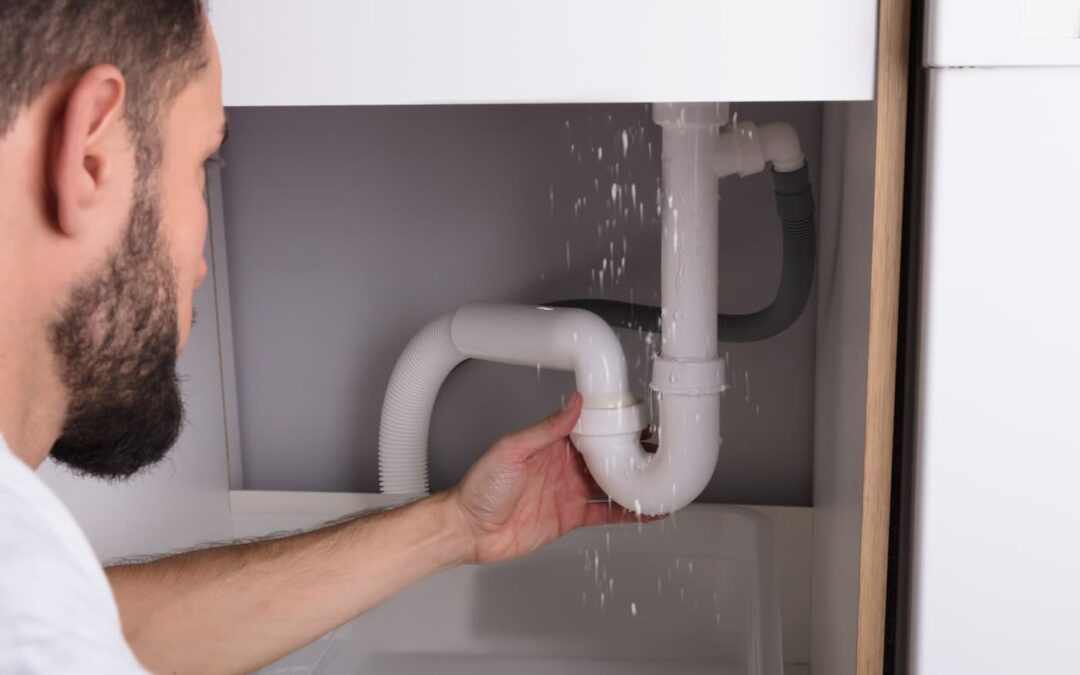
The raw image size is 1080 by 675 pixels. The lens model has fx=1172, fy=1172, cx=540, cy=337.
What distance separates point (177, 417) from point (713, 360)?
498 mm

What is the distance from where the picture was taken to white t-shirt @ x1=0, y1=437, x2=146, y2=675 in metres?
0.39

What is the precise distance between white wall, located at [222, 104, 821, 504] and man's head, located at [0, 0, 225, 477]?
72cm

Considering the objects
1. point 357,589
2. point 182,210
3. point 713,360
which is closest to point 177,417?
point 182,210

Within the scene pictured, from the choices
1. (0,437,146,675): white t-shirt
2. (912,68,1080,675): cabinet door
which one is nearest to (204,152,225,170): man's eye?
(912,68,1080,675): cabinet door

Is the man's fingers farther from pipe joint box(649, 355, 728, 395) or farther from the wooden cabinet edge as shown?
the wooden cabinet edge

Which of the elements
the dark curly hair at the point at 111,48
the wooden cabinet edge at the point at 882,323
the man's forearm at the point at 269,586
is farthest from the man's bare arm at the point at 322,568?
the dark curly hair at the point at 111,48

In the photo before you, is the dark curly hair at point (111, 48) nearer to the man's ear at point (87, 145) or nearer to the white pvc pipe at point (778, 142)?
the man's ear at point (87, 145)

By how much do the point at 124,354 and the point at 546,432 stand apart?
485mm

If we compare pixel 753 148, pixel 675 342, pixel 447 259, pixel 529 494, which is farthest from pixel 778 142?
pixel 447 259

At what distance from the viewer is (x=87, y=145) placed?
61 centimetres

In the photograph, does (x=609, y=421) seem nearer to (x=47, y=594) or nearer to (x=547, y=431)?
(x=547, y=431)

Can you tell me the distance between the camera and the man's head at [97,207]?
0.59 m

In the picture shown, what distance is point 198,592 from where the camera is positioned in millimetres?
1057

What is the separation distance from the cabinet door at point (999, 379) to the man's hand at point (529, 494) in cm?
41
